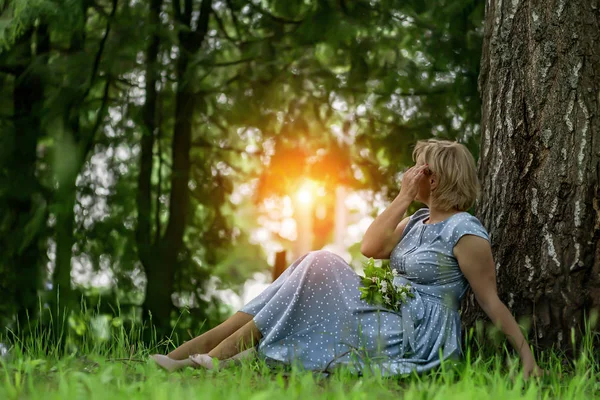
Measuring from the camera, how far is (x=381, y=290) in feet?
11.0

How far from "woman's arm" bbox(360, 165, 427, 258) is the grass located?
2.16ft

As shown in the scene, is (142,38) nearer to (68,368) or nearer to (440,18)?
(440,18)

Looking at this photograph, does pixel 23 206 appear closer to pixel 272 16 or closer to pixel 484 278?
pixel 272 16

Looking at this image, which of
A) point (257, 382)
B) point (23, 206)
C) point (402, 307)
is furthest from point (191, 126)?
point (257, 382)

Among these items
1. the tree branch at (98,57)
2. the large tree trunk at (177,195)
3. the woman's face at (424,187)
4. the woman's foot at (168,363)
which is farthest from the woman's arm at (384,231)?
the large tree trunk at (177,195)

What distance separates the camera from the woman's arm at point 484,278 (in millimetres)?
3227

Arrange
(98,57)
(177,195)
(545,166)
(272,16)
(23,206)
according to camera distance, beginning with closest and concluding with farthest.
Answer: (545,166) < (98,57) < (23,206) < (272,16) < (177,195)

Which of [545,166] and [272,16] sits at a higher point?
[272,16]

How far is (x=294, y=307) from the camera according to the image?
3.32 m

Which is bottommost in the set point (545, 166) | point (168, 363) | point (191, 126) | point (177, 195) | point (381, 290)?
point (168, 363)

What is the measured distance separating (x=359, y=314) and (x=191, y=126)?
11.9 feet

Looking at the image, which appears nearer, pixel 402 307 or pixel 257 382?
pixel 257 382

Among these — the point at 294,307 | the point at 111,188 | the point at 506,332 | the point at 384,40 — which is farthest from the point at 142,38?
the point at 506,332

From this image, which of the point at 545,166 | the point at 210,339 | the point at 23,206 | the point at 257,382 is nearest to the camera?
the point at 257,382
